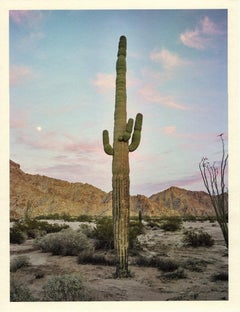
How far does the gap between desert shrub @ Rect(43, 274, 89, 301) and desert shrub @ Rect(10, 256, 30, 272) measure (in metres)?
0.65

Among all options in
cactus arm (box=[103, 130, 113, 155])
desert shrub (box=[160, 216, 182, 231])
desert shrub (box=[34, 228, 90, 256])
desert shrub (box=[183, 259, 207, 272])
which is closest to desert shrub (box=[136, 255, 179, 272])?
desert shrub (box=[183, 259, 207, 272])

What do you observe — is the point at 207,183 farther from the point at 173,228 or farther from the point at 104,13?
the point at 104,13

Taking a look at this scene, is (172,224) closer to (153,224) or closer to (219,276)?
(153,224)

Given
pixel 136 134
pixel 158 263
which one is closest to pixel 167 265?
pixel 158 263

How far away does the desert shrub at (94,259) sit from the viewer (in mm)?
8284

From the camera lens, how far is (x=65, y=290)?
738 centimetres

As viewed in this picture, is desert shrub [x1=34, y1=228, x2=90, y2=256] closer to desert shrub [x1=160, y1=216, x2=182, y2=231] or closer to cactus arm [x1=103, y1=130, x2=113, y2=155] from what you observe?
desert shrub [x1=160, y1=216, x2=182, y2=231]

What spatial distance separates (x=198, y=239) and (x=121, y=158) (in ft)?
8.73

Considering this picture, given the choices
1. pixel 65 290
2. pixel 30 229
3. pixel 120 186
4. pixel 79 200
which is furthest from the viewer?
pixel 79 200

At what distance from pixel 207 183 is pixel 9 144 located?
3.94 m

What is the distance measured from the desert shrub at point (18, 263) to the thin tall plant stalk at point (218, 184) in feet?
12.3

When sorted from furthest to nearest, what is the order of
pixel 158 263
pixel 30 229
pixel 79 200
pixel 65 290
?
pixel 79 200 < pixel 30 229 < pixel 158 263 < pixel 65 290

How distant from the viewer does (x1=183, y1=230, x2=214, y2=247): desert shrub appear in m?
8.69
